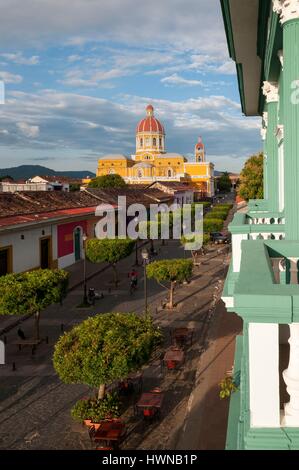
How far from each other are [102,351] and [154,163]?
10402cm

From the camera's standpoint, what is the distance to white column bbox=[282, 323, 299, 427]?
2.90 metres

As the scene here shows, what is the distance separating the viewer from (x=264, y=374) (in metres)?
2.79

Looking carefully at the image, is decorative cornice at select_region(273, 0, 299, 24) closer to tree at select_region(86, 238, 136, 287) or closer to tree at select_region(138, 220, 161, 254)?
tree at select_region(86, 238, 136, 287)

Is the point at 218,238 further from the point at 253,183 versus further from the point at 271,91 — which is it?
the point at 271,91

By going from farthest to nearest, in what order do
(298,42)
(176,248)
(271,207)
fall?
(176,248), (271,207), (298,42)

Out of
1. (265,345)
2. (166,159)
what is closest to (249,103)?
(265,345)

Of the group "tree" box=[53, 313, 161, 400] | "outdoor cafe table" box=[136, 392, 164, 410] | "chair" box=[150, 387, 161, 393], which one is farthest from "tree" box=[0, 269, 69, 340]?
"outdoor cafe table" box=[136, 392, 164, 410]

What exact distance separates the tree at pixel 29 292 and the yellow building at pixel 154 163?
278 ft

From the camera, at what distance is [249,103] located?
1731 centimetres

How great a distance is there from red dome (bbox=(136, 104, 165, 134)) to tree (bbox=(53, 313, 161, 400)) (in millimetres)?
107721

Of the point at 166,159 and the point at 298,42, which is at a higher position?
the point at 166,159

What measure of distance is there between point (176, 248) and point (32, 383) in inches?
1033

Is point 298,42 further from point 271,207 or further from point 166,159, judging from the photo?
point 166,159
